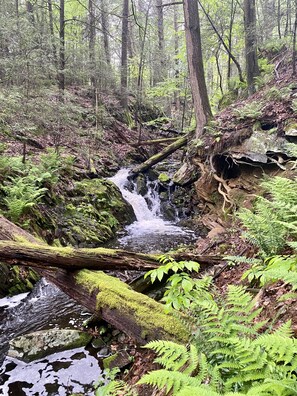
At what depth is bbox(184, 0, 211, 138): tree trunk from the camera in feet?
35.8

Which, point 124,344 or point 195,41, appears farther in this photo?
point 195,41

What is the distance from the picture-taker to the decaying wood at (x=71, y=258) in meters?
4.35

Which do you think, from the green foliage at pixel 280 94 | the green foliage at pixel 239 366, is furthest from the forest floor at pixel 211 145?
the green foliage at pixel 239 366

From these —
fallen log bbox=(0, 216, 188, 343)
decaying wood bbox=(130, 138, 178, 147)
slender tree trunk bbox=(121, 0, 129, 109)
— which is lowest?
fallen log bbox=(0, 216, 188, 343)

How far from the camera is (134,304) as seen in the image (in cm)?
376

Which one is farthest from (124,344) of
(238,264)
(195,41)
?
(195,41)

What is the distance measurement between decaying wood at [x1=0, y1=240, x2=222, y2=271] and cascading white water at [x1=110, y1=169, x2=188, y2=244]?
495 centimetres

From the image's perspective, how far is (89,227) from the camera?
376 inches

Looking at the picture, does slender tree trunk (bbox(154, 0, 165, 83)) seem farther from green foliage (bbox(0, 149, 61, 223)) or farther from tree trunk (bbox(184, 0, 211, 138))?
green foliage (bbox(0, 149, 61, 223))

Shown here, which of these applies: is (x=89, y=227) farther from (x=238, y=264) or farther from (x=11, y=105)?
(x=238, y=264)

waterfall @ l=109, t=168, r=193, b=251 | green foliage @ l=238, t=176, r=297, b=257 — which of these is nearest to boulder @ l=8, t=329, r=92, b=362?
green foliage @ l=238, t=176, r=297, b=257

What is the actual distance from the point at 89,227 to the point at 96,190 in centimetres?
209

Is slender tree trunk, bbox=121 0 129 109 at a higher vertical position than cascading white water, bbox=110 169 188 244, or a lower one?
higher

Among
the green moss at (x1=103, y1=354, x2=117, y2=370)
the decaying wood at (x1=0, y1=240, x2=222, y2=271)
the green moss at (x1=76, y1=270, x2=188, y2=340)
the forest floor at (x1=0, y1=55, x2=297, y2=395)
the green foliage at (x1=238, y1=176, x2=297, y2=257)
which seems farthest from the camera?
the decaying wood at (x1=0, y1=240, x2=222, y2=271)
